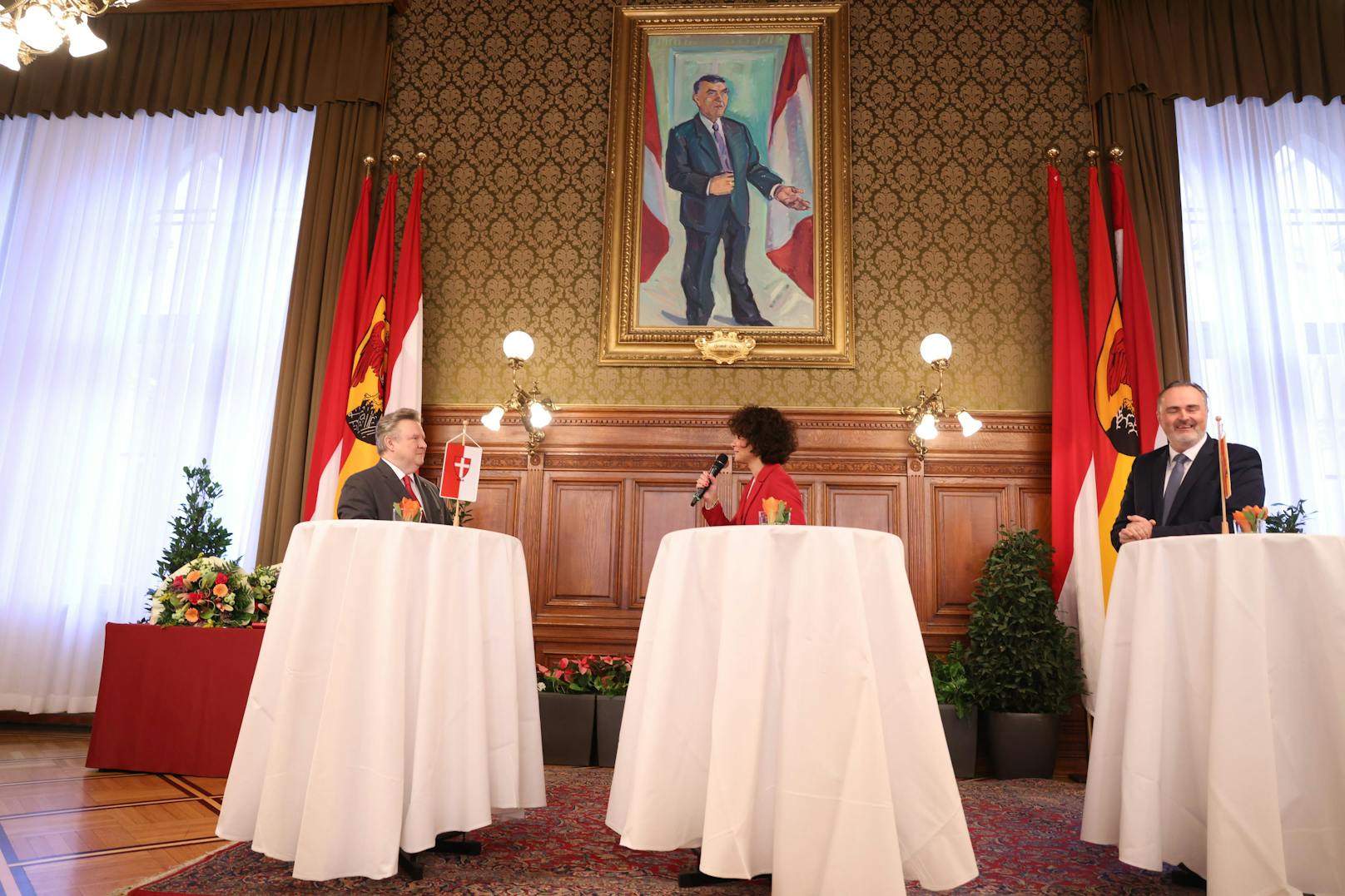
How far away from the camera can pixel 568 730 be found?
4348 millimetres

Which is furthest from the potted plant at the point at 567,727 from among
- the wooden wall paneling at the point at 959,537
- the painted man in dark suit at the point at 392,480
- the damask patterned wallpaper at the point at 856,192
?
the wooden wall paneling at the point at 959,537

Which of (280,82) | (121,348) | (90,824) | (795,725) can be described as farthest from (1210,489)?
(121,348)

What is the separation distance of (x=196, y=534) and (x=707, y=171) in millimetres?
3540

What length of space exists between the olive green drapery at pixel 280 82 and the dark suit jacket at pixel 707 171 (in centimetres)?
193

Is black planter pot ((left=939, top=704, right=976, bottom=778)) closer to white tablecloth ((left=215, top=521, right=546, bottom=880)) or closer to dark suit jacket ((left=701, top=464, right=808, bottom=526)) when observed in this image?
dark suit jacket ((left=701, top=464, right=808, bottom=526))

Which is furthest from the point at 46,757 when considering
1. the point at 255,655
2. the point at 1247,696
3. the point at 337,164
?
the point at 1247,696

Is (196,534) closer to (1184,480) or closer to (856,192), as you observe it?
(856,192)

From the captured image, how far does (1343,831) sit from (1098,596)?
7.98 feet

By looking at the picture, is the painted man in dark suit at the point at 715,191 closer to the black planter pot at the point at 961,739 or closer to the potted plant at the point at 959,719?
the potted plant at the point at 959,719

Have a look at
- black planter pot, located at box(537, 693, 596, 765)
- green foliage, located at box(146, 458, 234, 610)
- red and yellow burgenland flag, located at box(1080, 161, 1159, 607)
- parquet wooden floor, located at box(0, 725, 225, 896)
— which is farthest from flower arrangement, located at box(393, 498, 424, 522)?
red and yellow burgenland flag, located at box(1080, 161, 1159, 607)

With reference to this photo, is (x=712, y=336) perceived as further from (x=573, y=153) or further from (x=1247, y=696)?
(x=1247, y=696)

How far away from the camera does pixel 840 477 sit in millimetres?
5148

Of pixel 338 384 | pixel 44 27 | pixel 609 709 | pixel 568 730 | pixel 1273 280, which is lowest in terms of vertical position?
pixel 568 730

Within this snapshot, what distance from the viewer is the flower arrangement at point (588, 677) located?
4.47 metres
